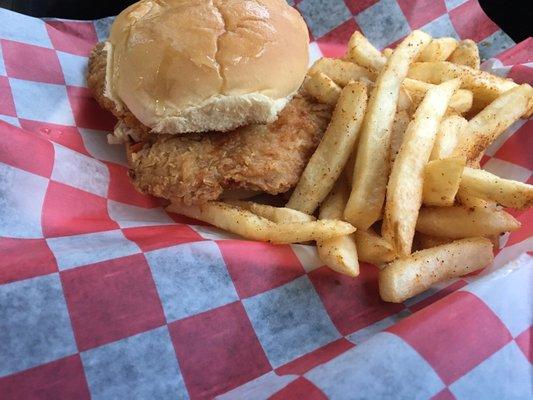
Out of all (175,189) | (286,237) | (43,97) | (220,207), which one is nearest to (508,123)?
(286,237)

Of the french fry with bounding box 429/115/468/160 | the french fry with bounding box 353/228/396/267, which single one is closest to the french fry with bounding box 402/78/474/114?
the french fry with bounding box 429/115/468/160

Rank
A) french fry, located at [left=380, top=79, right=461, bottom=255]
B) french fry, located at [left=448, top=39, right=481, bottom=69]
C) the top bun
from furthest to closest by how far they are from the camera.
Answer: french fry, located at [left=448, top=39, right=481, bottom=69] → the top bun → french fry, located at [left=380, top=79, right=461, bottom=255]

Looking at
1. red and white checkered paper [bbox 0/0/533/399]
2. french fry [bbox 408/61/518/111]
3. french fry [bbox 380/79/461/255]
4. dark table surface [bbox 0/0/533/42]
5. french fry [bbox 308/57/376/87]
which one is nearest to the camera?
red and white checkered paper [bbox 0/0/533/399]

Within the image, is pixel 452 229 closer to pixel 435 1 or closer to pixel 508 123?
pixel 508 123

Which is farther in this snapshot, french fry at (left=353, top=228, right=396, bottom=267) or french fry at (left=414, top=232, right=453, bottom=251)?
french fry at (left=414, top=232, right=453, bottom=251)

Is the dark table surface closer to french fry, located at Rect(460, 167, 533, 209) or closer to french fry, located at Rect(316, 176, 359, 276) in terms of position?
french fry, located at Rect(460, 167, 533, 209)

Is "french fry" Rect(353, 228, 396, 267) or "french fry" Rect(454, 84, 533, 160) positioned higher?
"french fry" Rect(454, 84, 533, 160)

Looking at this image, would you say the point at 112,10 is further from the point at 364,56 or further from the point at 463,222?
the point at 463,222

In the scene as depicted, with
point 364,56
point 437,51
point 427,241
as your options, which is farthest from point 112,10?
point 427,241
